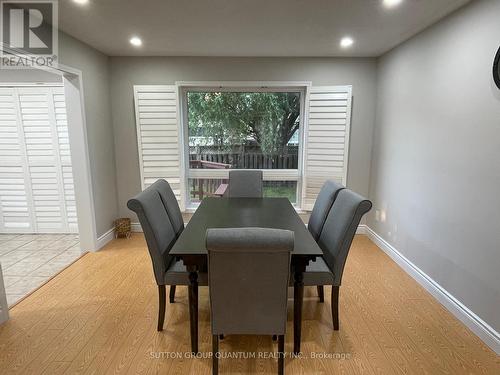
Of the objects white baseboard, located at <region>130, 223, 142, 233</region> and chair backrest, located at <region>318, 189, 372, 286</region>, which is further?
white baseboard, located at <region>130, 223, 142, 233</region>

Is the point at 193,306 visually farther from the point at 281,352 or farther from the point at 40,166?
the point at 40,166

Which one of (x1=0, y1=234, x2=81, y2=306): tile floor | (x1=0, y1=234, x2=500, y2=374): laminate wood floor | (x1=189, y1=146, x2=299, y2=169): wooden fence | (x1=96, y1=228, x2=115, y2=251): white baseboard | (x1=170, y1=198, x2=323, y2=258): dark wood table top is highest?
(x1=189, y1=146, x2=299, y2=169): wooden fence

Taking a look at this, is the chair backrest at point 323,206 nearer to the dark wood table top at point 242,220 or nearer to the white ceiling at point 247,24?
the dark wood table top at point 242,220

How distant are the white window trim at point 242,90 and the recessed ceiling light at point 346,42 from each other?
617 millimetres

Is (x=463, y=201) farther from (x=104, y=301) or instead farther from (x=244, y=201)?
(x=104, y=301)

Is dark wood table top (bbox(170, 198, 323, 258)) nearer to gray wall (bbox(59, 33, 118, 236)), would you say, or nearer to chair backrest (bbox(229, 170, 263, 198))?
chair backrest (bbox(229, 170, 263, 198))

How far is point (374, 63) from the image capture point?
3568 millimetres

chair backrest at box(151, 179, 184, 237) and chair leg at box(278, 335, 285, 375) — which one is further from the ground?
chair backrest at box(151, 179, 184, 237)

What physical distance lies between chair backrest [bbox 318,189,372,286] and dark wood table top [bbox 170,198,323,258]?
7.8 inches

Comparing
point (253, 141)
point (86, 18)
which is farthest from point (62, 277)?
point (253, 141)

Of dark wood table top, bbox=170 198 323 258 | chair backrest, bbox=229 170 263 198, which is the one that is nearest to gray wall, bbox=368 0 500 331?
dark wood table top, bbox=170 198 323 258

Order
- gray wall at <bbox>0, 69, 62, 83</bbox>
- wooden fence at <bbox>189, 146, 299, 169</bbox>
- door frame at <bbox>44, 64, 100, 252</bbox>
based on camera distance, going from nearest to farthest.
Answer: door frame at <bbox>44, 64, 100, 252</bbox>, gray wall at <bbox>0, 69, 62, 83</bbox>, wooden fence at <bbox>189, 146, 299, 169</bbox>

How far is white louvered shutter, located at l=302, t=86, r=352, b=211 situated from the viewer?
3.56 m

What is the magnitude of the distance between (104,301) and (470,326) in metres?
2.83
